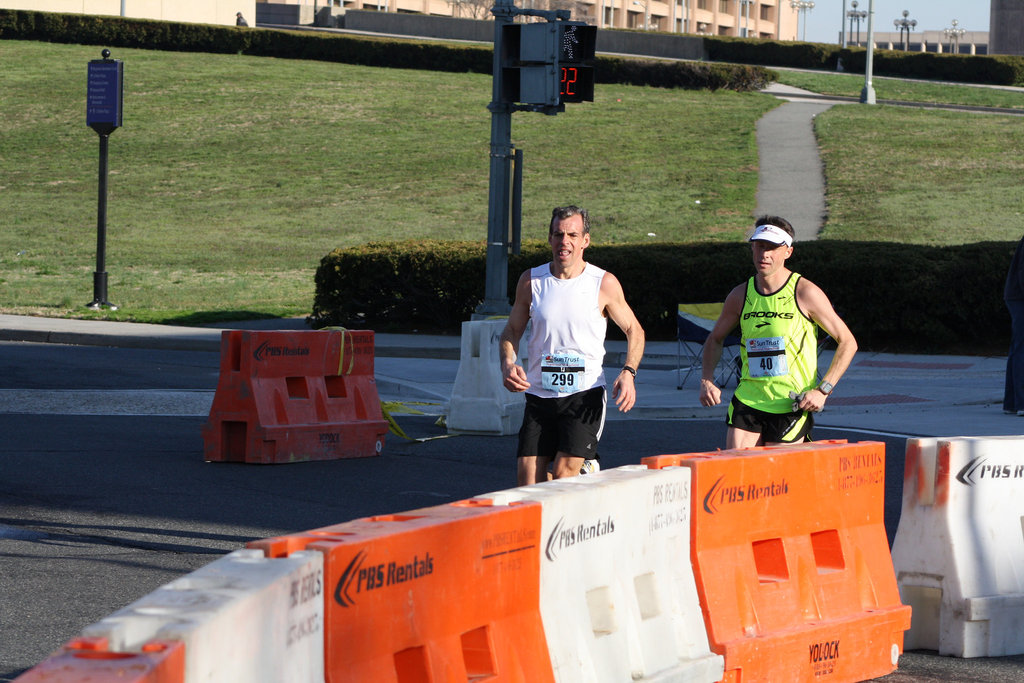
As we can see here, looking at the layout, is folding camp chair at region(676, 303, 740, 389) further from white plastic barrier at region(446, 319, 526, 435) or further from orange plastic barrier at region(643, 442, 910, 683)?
orange plastic barrier at region(643, 442, 910, 683)

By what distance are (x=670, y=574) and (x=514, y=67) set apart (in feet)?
31.0

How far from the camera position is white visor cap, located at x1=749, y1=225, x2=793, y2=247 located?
22.9ft

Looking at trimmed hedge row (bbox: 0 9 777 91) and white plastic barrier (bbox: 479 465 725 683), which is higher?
trimmed hedge row (bbox: 0 9 777 91)

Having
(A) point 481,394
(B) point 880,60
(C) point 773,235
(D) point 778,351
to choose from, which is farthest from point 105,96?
(B) point 880,60

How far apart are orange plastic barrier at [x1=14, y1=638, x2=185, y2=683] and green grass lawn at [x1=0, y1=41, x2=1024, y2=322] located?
62.6ft

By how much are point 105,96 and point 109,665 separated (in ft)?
70.5

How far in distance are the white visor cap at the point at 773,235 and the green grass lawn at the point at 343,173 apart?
52.4 ft

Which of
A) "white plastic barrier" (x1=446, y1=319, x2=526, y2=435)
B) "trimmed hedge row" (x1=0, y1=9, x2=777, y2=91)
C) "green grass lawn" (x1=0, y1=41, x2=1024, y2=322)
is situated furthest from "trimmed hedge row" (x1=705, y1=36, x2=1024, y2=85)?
"white plastic barrier" (x1=446, y1=319, x2=526, y2=435)

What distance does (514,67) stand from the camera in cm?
1402

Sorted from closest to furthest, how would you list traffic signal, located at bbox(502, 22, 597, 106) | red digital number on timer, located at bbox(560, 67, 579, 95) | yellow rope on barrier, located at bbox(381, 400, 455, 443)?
yellow rope on barrier, located at bbox(381, 400, 455, 443) < traffic signal, located at bbox(502, 22, 597, 106) < red digital number on timer, located at bbox(560, 67, 579, 95)

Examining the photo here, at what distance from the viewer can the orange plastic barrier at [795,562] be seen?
5492 millimetres

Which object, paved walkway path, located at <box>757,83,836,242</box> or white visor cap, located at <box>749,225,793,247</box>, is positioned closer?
white visor cap, located at <box>749,225,793,247</box>

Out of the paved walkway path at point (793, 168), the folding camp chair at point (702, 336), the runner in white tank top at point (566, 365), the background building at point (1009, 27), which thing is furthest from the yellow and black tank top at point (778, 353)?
the background building at point (1009, 27)

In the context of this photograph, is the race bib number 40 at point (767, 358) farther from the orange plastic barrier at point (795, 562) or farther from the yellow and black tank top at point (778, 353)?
the orange plastic barrier at point (795, 562)
